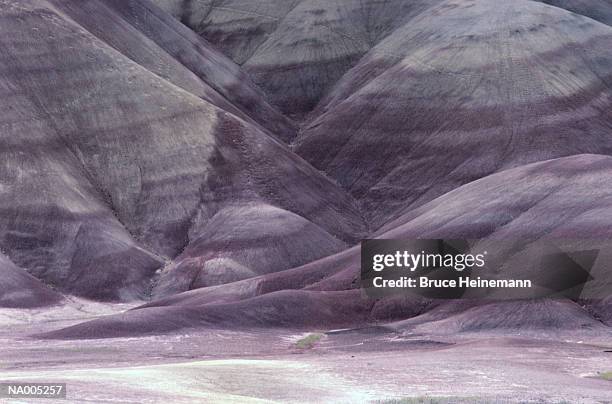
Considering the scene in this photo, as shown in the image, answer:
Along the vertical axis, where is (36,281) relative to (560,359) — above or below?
above

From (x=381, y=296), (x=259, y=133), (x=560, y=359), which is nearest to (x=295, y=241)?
(x=259, y=133)

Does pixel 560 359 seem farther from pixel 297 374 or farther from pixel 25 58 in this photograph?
pixel 25 58

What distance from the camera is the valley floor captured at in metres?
36.8

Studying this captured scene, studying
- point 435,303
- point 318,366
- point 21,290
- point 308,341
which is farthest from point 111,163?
point 318,366

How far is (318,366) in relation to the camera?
4484 cm

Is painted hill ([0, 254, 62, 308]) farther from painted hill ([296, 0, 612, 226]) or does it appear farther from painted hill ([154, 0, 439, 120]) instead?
painted hill ([154, 0, 439, 120])

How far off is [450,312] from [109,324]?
1461 cm

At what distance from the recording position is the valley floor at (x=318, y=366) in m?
36.8

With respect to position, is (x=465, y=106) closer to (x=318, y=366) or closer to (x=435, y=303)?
(x=435, y=303)

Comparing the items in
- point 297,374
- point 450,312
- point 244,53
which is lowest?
point 297,374

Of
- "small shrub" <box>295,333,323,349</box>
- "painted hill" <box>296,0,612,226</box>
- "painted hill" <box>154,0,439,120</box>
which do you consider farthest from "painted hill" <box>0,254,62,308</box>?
"painted hill" <box>154,0,439,120</box>

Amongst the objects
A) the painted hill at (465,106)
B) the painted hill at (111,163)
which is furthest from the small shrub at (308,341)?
the painted hill at (465,106)

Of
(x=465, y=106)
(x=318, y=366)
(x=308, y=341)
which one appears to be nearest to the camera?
(x=318, y=366)

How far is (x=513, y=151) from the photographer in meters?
96.7
